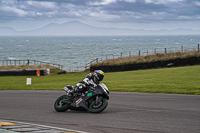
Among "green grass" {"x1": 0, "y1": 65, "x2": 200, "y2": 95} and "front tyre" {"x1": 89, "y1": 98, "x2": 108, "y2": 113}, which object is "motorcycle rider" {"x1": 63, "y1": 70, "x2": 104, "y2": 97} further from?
"green grass" {"x1": 0, "y1": 65, "x2": 200, "y2": 95}

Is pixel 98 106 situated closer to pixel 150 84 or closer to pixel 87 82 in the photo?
pixel 87 82

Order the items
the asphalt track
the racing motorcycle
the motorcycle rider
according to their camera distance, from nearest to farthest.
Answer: the asphalt track, the racing motorcycle, the motorcycle rider

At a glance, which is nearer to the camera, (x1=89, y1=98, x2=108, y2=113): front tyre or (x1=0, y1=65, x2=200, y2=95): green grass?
(x1=89, y1=98, x2=108, y2=113): front tyre

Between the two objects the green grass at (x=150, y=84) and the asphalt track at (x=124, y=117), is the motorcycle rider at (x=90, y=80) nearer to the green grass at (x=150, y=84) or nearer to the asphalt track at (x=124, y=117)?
the asphalt track at (x=124, y=117)

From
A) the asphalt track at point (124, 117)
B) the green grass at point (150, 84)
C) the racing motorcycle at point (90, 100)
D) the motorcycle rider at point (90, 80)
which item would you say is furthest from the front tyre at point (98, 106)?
the green grass at point (150, 84)

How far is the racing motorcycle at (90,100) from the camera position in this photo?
8992mm

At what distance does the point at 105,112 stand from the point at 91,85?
1172 mm

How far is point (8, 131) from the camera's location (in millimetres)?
6582

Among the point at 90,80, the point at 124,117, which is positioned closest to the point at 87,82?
the point at 90,80

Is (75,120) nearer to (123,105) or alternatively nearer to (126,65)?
(123,105)

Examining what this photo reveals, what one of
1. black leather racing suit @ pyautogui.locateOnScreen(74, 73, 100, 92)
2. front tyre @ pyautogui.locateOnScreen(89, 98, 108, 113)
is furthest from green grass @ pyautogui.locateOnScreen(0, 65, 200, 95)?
black leather racing suit @ pyautogui.locateOnScreen(74, 73, 100, 92)

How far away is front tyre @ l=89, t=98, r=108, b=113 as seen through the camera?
9.00 metres

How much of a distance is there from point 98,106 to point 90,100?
1.25 ft

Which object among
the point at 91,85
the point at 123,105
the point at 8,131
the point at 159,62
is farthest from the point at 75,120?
the point at 159,62
